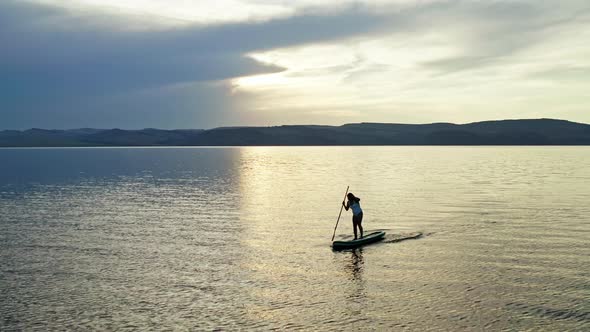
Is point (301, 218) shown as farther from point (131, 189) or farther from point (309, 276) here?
point (131, 189)

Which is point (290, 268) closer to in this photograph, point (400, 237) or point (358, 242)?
point (358, 242)

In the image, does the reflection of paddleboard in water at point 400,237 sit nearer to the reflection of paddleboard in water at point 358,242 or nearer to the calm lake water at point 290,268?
the reflection of paddleboard in water at point 358,242

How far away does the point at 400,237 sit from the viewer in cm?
3731

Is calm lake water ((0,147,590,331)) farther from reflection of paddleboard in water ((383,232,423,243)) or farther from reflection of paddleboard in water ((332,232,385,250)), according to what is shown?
reflection of paddleboard in water ((383,232,423,243))

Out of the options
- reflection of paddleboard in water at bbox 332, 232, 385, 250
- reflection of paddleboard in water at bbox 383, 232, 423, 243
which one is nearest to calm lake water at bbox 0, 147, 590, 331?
reflection of paddleboard in water at bbox 332, 232, 385, 250

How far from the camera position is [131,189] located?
7875 centimetres

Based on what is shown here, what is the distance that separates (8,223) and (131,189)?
34.0 m

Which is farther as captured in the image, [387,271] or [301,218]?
[301,218]

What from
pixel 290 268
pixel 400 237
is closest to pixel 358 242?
pixel 400 237

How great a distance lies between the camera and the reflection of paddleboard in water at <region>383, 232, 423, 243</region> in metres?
36.3

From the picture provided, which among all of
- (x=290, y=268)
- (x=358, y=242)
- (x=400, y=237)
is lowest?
(x=290, y=268)

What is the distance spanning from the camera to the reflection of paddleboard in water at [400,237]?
36.3 meters

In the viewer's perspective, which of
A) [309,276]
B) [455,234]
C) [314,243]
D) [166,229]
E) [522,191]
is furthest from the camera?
[522,191]

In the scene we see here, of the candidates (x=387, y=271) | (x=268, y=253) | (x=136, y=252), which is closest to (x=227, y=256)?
(x=268, y=253)
